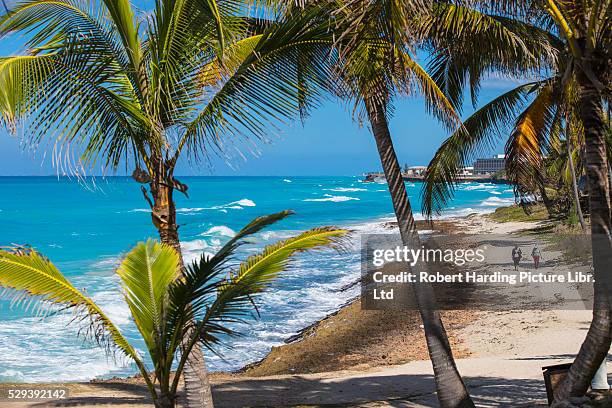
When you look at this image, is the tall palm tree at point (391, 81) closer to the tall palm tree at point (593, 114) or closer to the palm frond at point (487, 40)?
the palm frond at point (487, 40)

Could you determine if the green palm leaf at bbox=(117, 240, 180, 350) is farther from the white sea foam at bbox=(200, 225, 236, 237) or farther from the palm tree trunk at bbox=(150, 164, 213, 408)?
the white sea foam at bbox=(200, 225, 236, 237)

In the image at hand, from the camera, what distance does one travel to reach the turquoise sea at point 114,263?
14844 mm

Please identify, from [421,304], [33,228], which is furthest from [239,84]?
[33,228]

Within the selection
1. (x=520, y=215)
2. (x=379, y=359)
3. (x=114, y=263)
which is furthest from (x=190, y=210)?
(x=379, y=359)

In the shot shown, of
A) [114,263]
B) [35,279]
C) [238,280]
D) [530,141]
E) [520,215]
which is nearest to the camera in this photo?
[35,279]

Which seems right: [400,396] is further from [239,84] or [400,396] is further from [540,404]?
[239,84]

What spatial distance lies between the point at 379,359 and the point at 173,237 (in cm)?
857

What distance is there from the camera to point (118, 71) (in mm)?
6023

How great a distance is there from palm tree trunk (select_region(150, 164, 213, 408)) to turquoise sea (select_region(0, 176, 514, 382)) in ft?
1.15

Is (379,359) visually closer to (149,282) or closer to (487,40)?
(487,40)

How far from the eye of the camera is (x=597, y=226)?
19.7ft

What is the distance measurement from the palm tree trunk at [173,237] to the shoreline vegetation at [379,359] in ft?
8.91

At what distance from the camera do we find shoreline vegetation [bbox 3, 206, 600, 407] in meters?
9.25

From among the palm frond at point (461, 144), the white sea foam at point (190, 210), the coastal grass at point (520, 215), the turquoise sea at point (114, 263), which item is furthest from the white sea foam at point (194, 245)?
the palm frond at point (461, 144)
